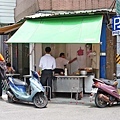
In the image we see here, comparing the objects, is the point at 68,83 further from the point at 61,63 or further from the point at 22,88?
the point at 22,88

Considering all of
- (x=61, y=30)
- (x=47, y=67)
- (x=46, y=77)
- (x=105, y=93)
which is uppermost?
(x=61, y=30)

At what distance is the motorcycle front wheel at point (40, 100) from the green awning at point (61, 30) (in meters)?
1.88

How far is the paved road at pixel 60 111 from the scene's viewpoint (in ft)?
27.1

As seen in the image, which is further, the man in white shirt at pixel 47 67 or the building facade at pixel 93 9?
the building facade at pixel 93 9

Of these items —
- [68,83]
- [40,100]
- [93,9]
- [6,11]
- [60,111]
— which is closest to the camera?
[60,111]

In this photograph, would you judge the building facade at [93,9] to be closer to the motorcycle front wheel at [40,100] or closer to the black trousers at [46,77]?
the black trousers at [46,77]

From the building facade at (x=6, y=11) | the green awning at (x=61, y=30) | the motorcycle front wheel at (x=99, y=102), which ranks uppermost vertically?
the building facade at (x=6, y=11)

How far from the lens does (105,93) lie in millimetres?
9750

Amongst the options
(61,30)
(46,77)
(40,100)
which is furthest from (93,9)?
(40,100)

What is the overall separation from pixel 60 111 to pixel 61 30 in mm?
3098

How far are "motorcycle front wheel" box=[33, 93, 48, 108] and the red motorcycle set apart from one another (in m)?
1.60

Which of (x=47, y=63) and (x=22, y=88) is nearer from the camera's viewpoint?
(x=22, y=88)

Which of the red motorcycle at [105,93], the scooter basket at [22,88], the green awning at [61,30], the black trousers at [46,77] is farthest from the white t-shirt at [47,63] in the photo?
the red motorcycle at [105,93]

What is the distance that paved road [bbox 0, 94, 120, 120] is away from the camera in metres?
8.25
